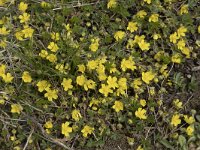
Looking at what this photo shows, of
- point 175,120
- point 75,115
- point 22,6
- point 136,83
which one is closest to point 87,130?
point 75,115

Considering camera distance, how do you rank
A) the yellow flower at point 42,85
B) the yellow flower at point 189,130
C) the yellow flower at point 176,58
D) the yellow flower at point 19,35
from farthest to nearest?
the yellow flower at point 19,35 → the yellow flower at point 176,58 → the yellow flower at point 42,85 → the yellow flower at point 189,130

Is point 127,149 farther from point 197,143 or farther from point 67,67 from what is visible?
point 67,67

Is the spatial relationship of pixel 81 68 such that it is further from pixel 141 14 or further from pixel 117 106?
pixel 141 14

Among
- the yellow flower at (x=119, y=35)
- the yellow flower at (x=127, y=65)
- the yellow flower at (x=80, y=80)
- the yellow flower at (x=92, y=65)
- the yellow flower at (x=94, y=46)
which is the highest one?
the yellow flower at (x=119, y=35)

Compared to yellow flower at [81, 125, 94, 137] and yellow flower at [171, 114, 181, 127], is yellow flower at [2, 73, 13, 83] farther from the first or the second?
yellow flower at [171, 114, 181, 127]

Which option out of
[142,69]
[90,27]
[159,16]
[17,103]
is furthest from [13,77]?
[159,16]

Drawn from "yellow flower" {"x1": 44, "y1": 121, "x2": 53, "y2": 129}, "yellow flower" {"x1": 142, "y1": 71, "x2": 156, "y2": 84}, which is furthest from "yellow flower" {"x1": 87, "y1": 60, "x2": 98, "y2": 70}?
"yellow flower" {"x1": 44, "y1": 121, "x2": 53, "y2": 129}

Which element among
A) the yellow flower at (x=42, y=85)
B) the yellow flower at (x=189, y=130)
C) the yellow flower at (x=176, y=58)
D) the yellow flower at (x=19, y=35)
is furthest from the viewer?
the yellow flower at (x=19, y=35)

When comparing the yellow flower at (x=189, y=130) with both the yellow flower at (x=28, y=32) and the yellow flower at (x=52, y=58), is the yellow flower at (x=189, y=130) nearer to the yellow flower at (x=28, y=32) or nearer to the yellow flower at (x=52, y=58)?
the yellow flower at (x=52, y=58)

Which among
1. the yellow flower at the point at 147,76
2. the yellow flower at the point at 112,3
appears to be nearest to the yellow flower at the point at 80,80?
the yellow flower at the point at 147,76

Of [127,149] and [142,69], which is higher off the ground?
[142,69]

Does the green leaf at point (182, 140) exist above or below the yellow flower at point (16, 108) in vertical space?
below
